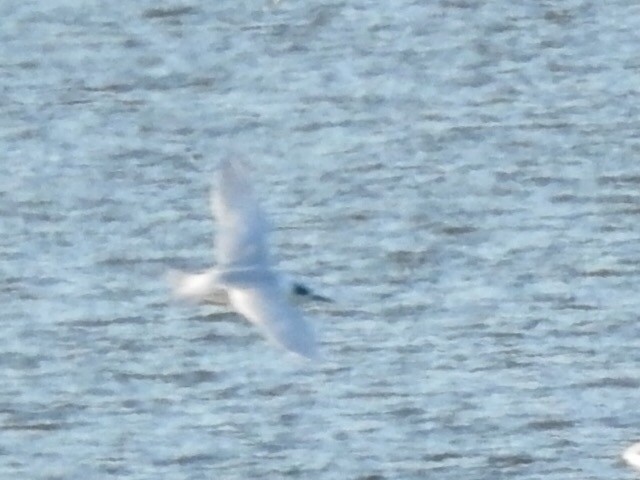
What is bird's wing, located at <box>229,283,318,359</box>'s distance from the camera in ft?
16.6

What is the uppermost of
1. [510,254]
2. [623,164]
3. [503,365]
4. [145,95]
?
[145,95]

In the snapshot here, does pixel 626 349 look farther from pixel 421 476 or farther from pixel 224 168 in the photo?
pixel 224 168

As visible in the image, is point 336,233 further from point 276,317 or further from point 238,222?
point 276,317

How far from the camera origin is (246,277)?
555cm

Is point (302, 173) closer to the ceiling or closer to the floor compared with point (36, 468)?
closer to the ceiling

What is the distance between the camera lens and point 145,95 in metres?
8.79

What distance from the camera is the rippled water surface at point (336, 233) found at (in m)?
6.41

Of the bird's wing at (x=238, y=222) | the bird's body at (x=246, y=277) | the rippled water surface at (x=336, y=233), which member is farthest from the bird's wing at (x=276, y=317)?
the rippled water surface at (x=336, y=233)

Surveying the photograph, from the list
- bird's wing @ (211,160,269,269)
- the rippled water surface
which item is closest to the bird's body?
bird's wing @ (211,160,269,269)

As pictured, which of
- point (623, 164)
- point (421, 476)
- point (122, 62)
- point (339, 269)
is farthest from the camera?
point (122, 62)

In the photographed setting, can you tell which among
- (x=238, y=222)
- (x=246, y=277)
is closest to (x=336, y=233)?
(x=238, y=222)

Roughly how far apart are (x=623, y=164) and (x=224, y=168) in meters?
2.41

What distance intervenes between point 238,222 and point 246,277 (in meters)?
0.21

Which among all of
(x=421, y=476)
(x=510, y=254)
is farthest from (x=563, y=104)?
(x=421, y=476)
